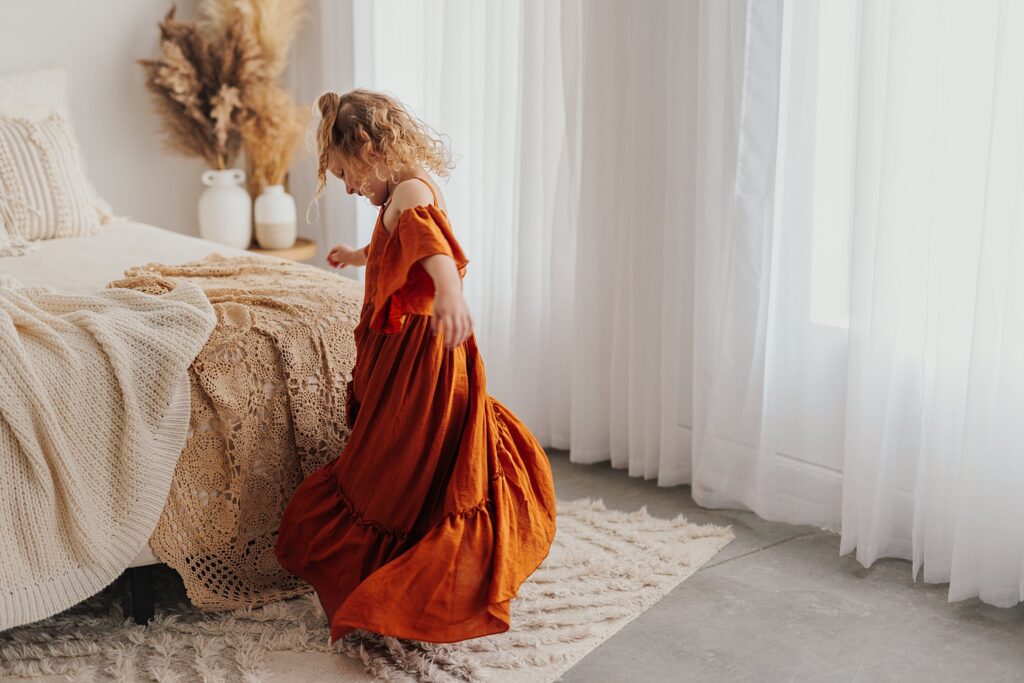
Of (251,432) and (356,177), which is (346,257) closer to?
(356,177)

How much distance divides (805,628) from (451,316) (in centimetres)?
98

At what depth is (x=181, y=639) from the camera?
6.69 feet

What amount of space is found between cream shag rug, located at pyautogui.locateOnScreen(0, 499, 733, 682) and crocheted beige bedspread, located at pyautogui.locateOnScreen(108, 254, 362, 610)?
8 centimetres

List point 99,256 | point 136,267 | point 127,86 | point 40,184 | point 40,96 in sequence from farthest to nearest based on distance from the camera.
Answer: point 127,86 → point 40,96 → point 40,184 → point 99,256 → point 136,267

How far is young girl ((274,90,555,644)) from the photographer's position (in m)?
1.85

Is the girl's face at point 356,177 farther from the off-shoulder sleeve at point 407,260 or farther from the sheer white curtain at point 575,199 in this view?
the sheer white curtain at point 575,199

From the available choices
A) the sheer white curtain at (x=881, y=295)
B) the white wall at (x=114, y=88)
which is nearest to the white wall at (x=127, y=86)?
the white wall at (x=114, y=88)

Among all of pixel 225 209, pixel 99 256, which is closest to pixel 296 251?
pixel 225 209

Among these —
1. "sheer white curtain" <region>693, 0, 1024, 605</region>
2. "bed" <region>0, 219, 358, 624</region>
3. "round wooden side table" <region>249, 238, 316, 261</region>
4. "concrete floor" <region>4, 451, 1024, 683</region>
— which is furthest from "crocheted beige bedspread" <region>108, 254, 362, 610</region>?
"round wooden side table" <region>249, 238, 316, 261</region>

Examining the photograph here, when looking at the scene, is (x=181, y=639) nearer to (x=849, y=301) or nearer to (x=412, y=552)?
(x=412, y=552)

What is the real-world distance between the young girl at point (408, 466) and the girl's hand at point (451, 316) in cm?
6

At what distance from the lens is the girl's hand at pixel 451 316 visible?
5.63ft

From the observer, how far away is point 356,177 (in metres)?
1.96

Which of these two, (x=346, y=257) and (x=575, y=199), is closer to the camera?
(x=346, y=257)
